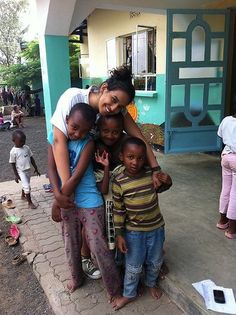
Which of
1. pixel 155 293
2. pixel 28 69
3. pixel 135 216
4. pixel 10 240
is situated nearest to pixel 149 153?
pixel 135 216

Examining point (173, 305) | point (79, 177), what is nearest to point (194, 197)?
point (173, 305)

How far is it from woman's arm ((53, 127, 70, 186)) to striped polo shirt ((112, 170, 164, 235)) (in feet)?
1.06

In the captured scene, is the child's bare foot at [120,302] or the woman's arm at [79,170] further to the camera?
the child's bare foot at [120,302]

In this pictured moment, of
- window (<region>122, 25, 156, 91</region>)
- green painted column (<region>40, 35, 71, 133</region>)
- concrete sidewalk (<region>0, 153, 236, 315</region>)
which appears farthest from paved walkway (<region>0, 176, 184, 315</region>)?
window (<region>122, 25, 156, 91</region>)

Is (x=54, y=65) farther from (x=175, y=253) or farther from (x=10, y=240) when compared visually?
(x=175, y=253)

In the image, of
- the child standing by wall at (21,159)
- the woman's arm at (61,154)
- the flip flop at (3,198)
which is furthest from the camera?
the flip flop at (3,198)

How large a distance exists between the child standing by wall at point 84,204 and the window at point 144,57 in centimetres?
476

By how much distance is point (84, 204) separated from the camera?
2033 mm

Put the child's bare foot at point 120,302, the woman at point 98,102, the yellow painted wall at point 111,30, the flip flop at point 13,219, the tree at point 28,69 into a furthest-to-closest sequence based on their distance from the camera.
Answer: the tree at point 28,69 < the yellow painted wall at point 111,30 < the flip flop at point 13,219 < the child's bare foot at point 120,302 < the woman at point 98,102

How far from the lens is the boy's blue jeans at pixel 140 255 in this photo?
6.73ft

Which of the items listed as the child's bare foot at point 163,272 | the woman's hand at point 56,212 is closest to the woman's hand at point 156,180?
the woman's hand at point 56,212

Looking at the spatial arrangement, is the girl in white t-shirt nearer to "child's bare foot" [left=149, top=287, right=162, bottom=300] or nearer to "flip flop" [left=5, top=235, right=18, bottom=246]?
"child's bare foot" [left=149, top=287, right=162, bottom=300]

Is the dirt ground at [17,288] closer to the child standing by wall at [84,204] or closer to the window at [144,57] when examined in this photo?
the child standing by wall at [84,204]

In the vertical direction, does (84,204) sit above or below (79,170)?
below
